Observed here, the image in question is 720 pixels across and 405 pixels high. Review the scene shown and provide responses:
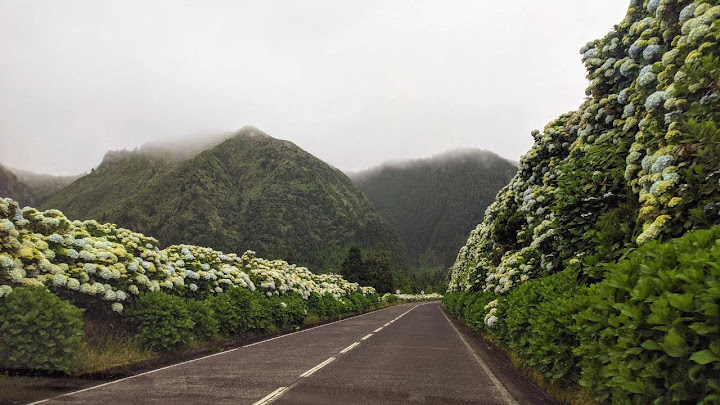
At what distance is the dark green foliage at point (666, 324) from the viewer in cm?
340

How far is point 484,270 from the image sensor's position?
21234mm

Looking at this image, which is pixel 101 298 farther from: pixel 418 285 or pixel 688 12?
pixel 418 285

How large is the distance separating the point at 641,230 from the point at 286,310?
1578 centimetres

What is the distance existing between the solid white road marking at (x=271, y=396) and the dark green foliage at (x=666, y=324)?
417 centimetres

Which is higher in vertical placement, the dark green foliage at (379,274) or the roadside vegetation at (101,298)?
the dark green foliage at (379,274)

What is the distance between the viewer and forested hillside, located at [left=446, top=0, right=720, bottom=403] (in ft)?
12.0

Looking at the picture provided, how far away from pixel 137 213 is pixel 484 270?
183 metres

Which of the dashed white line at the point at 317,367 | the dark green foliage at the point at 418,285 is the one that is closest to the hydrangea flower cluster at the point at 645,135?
the dashed white line at the point at 317,367

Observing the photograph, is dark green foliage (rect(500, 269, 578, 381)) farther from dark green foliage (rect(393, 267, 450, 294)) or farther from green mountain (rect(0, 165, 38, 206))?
dark green foliage (rect(393, 267, 450, 294))

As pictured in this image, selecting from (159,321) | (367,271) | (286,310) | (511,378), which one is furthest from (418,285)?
(511,378)

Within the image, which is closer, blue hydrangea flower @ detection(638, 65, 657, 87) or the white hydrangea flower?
blue hydrangea flower @ detection(638, 65, 657, 87)

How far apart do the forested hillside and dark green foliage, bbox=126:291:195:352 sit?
26.3ft

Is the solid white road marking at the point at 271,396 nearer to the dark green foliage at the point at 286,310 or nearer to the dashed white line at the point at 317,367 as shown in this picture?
the dashed white line at the point at 317,367

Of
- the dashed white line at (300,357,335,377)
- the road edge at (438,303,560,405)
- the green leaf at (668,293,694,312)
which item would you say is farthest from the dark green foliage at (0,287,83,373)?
the green leaf at (668,293,694,312)
